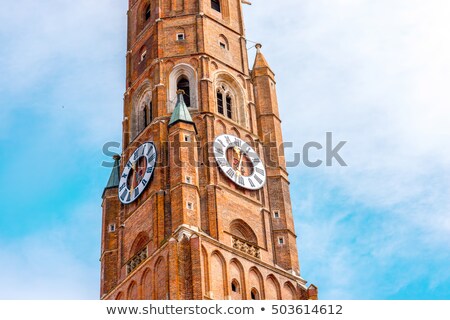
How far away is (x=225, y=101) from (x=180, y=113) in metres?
4.93

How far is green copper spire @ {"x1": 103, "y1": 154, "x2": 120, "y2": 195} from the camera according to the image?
5547 centimetres

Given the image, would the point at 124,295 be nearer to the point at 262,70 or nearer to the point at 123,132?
the point at 123,132

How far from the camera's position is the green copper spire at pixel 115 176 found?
55.5 m

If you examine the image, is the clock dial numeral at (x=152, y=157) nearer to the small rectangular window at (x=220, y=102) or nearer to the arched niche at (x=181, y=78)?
the arched niche at (x=181, y=78)

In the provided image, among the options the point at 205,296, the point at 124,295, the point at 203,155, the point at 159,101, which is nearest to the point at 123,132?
the point at 159,101

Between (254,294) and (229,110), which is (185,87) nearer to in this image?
(229,110)

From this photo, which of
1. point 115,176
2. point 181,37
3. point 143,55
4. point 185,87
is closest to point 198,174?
point 115,176

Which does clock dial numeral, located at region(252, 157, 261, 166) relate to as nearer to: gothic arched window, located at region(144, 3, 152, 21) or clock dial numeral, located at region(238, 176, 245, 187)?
clock dial numeral, located at region(238, 176, 245, 187)

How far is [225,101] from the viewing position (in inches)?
2238

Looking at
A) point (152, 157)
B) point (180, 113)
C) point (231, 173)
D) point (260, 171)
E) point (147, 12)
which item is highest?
point (147, 12)

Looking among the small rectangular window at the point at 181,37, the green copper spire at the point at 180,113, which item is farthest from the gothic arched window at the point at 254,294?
the small rectangular window at the point at 181,37

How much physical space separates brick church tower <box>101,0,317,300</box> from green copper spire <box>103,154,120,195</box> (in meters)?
0.05

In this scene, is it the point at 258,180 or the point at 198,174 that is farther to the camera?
the point at 258,180

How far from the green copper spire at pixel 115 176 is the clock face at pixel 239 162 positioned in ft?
20.2
